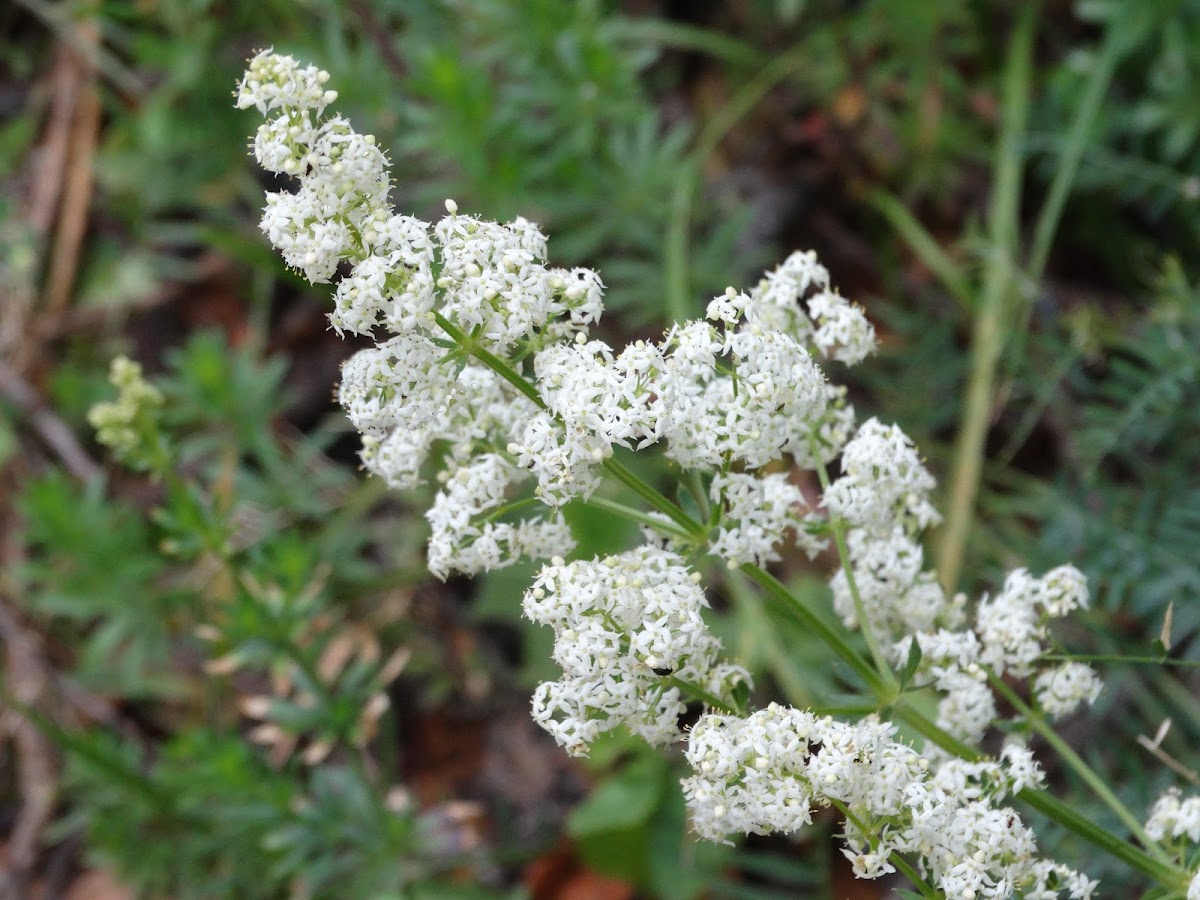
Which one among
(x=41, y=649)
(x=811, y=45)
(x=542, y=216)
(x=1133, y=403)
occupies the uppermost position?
(x=811, y=45)

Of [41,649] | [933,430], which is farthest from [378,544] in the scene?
[933,430]

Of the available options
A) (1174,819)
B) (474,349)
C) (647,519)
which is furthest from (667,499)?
(1174,819)

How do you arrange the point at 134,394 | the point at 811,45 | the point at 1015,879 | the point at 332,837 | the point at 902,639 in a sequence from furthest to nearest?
the point at 811,45 < the point at 332,837 < the point at 134,394 < the point at 902,639 < the point at 1015,879

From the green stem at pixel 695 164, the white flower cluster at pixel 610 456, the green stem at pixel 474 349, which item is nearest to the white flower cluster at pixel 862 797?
the white flower cluster at pixel 610 456

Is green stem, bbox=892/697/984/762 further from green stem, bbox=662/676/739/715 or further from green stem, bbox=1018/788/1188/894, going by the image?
green stem, bbox=662/676/739/715

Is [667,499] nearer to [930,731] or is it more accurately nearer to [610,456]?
[610,456]

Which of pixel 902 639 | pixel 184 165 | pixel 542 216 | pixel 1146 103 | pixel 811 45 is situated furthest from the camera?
pixel 184 165

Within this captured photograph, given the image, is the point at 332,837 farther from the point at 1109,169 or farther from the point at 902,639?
the point at 1109,169
